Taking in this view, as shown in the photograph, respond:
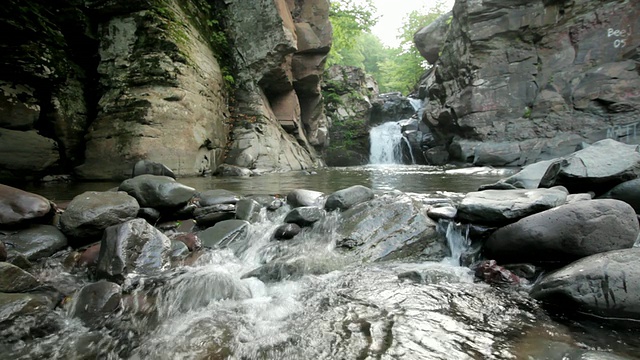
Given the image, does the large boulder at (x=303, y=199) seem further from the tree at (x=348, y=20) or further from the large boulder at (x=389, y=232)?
the tree at (x=348, y=20)

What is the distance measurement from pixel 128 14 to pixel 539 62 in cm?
1428

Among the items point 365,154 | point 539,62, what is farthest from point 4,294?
point 365,154

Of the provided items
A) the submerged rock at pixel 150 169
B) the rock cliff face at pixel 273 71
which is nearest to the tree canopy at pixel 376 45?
the rock cliff face at pixel 273 71

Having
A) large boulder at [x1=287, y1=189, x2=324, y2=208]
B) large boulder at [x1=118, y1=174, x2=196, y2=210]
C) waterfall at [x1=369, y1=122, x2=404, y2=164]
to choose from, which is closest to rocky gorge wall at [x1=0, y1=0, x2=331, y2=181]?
large boulder at [x1=118, y1=174, x2=196, y2=210]

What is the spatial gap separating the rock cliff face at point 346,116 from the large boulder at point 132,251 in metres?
15.6

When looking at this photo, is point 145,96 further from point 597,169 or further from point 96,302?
point 597,169

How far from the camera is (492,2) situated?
12.2 metres

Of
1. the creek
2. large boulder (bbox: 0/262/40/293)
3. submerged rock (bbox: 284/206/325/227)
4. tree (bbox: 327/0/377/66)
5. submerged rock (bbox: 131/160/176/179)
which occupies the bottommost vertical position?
the creek

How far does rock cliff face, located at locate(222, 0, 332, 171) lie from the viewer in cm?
1016

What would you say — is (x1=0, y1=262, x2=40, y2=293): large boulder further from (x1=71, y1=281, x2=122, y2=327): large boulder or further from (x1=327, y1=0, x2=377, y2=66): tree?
(x1=327, y1=0, x2=377, y2=66): tree

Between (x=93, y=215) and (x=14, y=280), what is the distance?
3.18 ft

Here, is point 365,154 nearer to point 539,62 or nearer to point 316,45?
point 316,45

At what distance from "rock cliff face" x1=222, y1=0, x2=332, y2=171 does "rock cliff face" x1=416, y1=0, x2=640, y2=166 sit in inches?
Result: 253

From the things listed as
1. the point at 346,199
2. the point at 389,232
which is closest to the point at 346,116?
the point at 346,199
